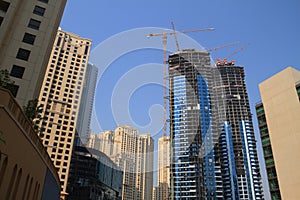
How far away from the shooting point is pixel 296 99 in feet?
104

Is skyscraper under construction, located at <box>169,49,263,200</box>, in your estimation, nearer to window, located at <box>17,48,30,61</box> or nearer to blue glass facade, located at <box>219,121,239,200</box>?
blue glass facade, located at <box>219,121,239,200</box>

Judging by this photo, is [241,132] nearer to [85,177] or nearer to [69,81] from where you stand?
[85,177]

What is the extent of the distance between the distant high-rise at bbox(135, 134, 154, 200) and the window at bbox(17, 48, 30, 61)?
241 feet

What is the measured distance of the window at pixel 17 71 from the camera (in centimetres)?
2081

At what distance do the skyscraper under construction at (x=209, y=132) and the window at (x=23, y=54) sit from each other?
2569 inches

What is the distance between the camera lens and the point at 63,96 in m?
62.1

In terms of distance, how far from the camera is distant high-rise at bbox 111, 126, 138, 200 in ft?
281

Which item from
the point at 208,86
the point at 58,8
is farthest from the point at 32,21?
the point at 208,86

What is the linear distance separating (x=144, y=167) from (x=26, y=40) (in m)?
84.9

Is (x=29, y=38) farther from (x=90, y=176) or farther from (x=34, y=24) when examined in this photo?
(x=90, y=176)

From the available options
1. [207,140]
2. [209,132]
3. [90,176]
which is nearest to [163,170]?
[207,140]

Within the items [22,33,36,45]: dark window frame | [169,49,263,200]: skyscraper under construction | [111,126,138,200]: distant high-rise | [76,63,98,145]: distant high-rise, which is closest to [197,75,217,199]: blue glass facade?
[169,49,263,200]: skyscraper under construction

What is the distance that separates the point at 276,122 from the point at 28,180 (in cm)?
3142

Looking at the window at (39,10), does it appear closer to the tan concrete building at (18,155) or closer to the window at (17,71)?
the window at (17,71)
